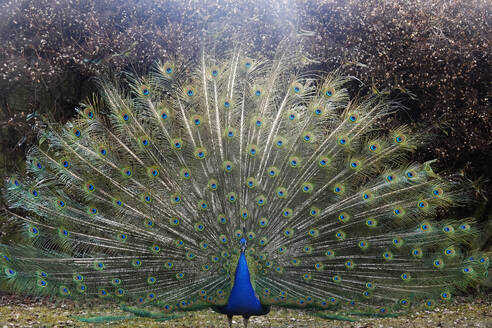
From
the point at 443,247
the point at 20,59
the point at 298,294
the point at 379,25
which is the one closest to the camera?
the point at 298,294

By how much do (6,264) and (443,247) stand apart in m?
3.89

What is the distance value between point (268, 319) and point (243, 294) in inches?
105

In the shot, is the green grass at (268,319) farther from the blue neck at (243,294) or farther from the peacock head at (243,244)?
the peacock head at (243,244)

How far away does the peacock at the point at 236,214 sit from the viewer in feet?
15.7

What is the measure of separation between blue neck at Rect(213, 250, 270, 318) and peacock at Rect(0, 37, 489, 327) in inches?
0.5

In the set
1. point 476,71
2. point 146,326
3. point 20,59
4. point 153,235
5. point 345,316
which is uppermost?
point 476,71

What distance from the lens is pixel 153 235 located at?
4898 millimetres

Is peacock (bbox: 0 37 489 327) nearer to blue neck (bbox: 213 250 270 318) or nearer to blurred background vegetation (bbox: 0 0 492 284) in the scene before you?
blue neck (bbox: 213 250 270 318)

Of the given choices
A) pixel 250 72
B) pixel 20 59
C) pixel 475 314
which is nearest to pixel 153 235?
pixel 250 72

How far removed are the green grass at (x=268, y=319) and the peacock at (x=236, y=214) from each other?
165 cm

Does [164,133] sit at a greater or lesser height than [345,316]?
greater

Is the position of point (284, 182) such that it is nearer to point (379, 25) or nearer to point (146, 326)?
point (146, 326)

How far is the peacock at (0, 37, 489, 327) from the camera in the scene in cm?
478

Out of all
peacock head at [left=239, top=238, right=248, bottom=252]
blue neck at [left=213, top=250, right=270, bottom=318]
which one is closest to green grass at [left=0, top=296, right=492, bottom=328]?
blue neck at [left=213, top=250, right=270, bottom=318]
